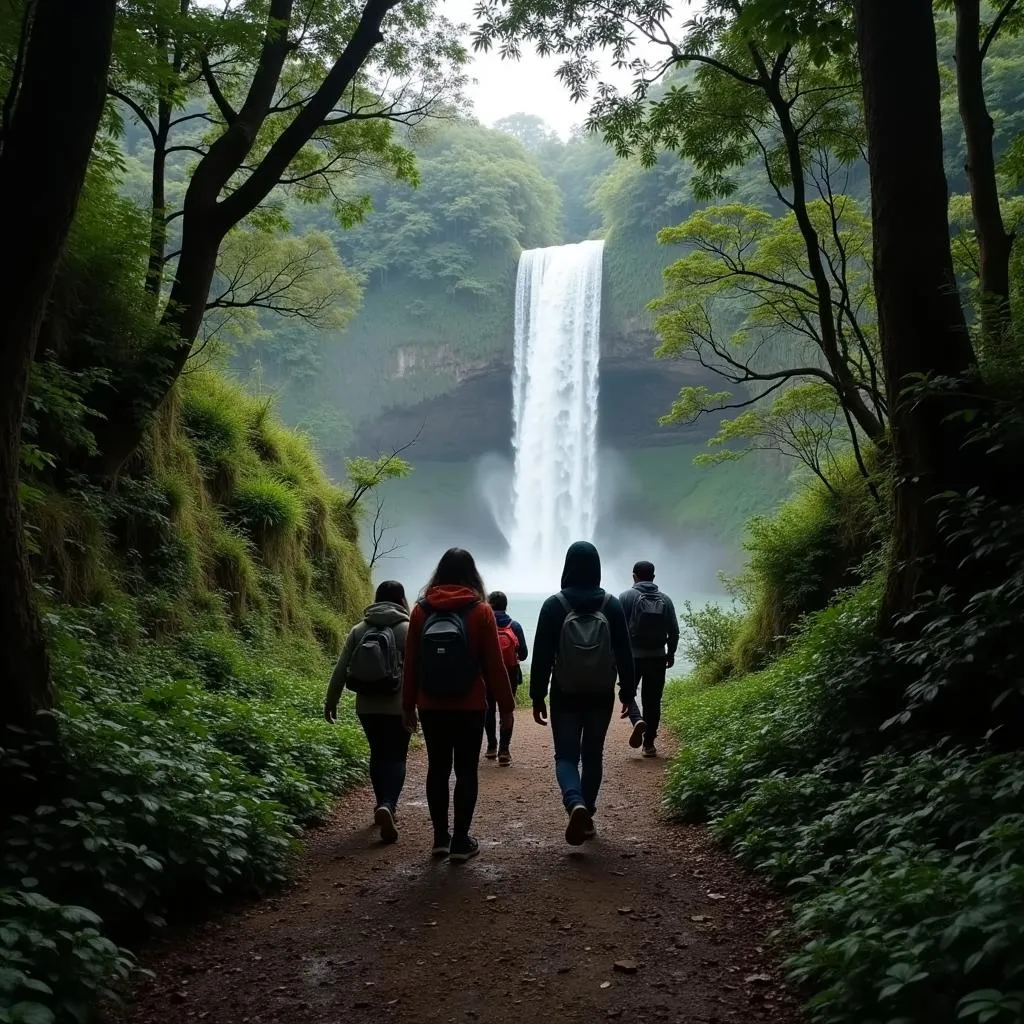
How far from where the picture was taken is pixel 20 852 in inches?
120

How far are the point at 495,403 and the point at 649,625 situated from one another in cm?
3955

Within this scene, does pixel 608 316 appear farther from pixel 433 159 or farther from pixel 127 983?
pixel 127 983

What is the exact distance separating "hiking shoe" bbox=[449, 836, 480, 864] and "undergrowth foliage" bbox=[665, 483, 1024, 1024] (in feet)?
4.45

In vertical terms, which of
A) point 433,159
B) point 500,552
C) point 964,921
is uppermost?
point 433,159

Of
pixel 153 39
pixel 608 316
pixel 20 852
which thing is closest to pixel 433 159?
pixel 608 316

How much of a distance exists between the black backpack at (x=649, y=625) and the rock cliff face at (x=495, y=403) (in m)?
36.4

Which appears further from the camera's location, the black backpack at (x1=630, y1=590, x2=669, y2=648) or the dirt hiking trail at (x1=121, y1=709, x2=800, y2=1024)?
the black backpack at (x1=630, y1=590, x2=669, y2=648)

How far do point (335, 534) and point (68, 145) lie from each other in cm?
1084

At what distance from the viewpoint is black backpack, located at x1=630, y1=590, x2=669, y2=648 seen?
7.19 meters

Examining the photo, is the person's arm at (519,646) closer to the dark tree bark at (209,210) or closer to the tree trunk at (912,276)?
the tree trunk at (912,276)

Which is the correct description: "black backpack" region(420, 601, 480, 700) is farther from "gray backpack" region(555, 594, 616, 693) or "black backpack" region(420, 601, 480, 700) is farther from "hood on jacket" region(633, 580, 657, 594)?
"hood on jacket" region(633, 580, 657, 594)

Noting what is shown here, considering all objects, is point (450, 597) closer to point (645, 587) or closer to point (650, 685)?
point (645, 587)

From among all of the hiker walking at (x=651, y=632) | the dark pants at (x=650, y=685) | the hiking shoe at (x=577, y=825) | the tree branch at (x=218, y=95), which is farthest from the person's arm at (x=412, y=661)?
the tree branch at (x=218, y=95)

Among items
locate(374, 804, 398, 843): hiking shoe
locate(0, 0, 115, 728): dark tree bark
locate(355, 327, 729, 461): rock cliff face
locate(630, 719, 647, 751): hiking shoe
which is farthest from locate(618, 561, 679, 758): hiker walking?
locate(355, 327, 729, 461): rock cliff face
